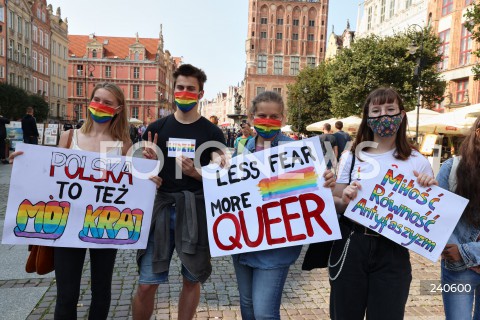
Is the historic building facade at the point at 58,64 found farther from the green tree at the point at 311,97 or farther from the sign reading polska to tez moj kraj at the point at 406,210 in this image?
the sign reading polska to tez moj kraj at the point at 406,210

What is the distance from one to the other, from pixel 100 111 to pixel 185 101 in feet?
2.20

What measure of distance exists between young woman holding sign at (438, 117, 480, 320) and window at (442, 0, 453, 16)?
3400cm

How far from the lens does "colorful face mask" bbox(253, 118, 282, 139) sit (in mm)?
2963

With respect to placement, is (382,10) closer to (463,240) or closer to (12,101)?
Result: (12,101)

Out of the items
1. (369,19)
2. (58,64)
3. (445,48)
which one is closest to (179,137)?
(445,48)

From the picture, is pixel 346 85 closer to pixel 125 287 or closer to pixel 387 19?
pixel 387 19

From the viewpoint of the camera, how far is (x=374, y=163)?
8.80ft

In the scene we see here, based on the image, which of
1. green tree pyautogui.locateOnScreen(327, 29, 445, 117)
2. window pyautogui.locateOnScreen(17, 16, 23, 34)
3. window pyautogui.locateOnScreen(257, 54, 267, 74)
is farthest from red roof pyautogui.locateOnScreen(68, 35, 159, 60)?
green tree pyautogui.locateOnScreen(327, 29, 445, 117)

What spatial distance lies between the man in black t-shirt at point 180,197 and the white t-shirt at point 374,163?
1007mm

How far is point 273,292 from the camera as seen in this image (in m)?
2.73

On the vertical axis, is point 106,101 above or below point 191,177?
above

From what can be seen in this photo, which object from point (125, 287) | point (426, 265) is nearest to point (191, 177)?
point (125, 287)

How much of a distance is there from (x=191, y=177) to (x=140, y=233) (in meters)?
0.59

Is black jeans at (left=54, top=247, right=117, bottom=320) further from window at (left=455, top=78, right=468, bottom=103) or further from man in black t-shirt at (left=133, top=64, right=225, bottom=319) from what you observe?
window at (left=455, top=78, right=468, bottom=103)
